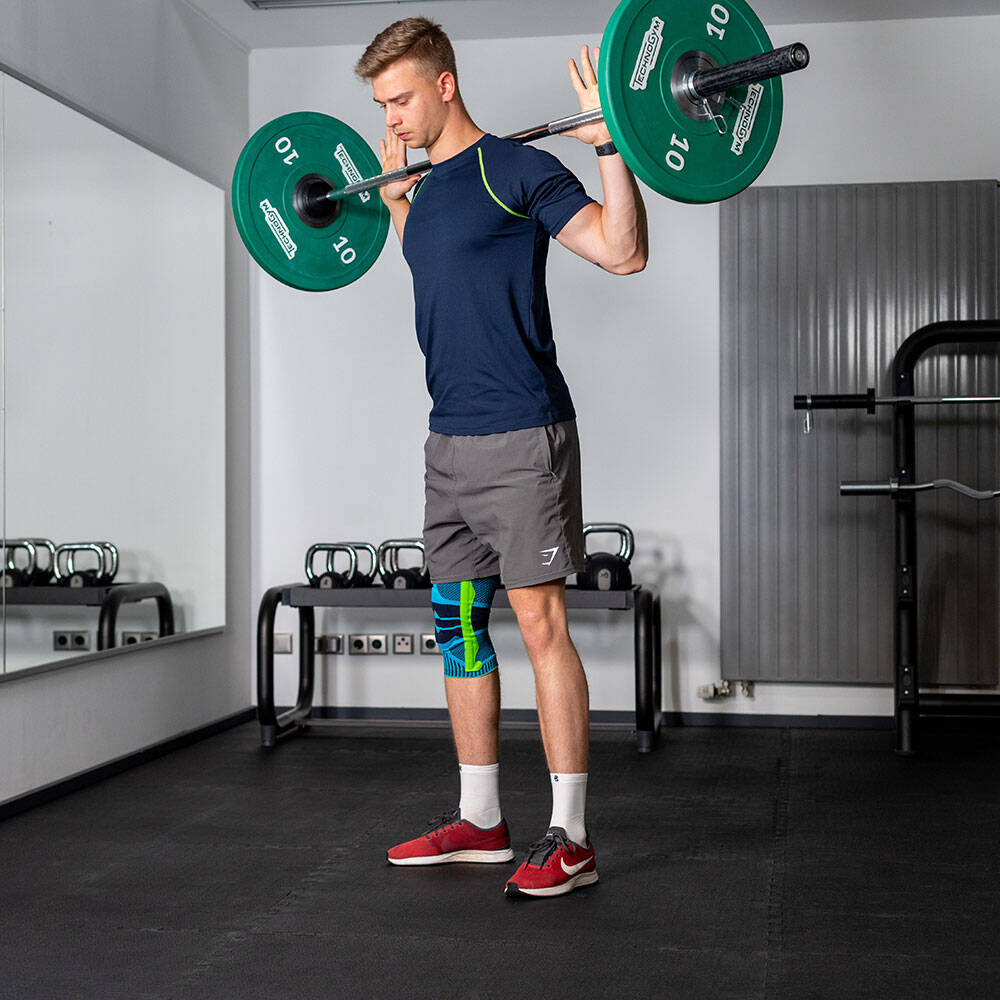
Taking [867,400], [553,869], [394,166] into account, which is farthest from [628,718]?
[394,166]

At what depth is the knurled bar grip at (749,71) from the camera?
6.02 ft

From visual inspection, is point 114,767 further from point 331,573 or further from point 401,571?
point 401,571

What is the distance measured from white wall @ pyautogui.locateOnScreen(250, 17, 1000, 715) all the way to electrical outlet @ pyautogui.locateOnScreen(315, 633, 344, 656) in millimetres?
37

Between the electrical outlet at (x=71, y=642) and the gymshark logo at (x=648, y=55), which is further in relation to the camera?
the electrical outlet at (x=71, y=642)

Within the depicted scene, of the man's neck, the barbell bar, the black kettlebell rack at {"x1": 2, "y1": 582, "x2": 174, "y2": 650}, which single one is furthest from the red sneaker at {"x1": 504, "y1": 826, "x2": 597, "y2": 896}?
the barbell bar

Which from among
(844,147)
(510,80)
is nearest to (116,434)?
(510,80)

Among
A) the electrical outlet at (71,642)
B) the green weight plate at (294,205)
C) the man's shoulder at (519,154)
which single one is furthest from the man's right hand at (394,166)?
the electrical outlet at (71,642)

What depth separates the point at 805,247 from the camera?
403 cm

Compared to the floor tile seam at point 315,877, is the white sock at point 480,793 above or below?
above

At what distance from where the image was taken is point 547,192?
212 cm

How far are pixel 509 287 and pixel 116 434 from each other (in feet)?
5.49

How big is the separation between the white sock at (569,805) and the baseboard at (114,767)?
144 centimetres

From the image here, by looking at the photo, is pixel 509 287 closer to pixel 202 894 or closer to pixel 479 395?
pixel 479 395

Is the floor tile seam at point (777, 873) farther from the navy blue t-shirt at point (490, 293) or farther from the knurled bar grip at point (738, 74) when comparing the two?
the knurled bar grip at point (738, 74)
